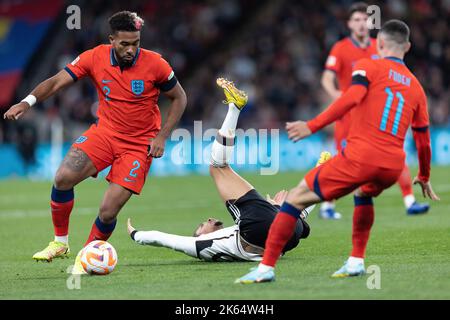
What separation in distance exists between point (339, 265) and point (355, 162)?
69.3 inches

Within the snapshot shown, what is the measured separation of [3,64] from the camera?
1093 inches

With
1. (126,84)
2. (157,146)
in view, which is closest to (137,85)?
(126,84)

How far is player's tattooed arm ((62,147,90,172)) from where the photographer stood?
916cm

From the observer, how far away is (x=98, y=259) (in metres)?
8.44

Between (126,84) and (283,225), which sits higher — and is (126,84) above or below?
above

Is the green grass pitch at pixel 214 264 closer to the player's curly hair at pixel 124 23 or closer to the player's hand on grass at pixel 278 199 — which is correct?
the player's hand on grass at pixel 278 199

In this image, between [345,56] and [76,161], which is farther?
[345,56]

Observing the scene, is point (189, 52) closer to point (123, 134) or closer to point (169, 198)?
point (169, 198)

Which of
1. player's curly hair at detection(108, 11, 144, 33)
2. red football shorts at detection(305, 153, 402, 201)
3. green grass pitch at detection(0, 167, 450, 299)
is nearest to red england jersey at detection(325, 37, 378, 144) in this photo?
green grass pitch at detection(0, 167, 450, 299)

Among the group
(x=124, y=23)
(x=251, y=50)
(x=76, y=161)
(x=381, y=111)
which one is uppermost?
(x=251, y=50)

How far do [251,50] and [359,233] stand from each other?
22.2 m

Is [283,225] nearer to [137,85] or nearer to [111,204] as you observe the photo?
[111,204]

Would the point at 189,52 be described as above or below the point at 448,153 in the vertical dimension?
above
